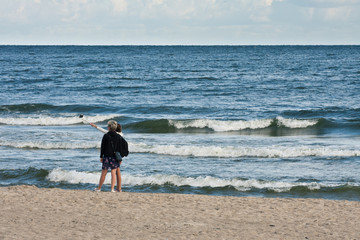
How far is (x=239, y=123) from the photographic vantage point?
22.2 m

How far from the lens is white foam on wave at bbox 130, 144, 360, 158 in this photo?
15078 millimetres

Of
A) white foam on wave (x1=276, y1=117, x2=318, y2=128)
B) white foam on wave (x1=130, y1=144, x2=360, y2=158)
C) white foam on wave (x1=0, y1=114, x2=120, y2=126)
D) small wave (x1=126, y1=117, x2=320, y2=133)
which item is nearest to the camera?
white foam on wave (x1=130, y1=144, x2=360, y2=158)

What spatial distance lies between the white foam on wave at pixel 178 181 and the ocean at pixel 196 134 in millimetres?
24

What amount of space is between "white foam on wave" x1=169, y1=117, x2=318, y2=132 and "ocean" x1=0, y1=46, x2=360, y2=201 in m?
0.04

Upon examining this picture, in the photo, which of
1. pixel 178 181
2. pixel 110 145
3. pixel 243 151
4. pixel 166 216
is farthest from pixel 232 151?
pixel 166 216

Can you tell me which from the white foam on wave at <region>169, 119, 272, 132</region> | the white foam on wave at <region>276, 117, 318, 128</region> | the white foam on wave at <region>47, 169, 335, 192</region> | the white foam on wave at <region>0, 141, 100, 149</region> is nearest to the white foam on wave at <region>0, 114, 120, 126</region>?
the white foam on wave at <region>169, 119, 272, 132</region>

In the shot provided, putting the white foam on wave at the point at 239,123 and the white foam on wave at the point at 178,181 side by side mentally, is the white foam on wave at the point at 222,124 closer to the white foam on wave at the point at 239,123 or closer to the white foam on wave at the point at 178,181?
the white foam on wave at the point at 239,123

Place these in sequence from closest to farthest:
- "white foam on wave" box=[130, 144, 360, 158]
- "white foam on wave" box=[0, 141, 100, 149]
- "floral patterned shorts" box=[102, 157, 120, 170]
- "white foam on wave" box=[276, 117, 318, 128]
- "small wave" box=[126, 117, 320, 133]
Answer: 1. "floral patterned shorts" box=[102, 157, 120, 170]
2. "white foam on wave" box=[130, 144, 360, 158]
3. "white foam on wave" box=[0, 141, 100, 149]
4. "small wave" box=[126, 117, 320, 133]
5. "white foam on wave" box=[276, 117, 318, 128]

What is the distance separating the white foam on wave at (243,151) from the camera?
15078mm

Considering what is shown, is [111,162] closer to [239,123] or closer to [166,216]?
[166,216]

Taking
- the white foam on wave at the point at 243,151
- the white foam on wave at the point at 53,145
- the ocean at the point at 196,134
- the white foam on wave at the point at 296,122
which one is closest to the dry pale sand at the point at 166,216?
the ocean at the point at 196,134

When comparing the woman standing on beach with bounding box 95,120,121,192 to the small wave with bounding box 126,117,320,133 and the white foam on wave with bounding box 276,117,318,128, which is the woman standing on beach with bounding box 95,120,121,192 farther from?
the white foam on wave with bounding box 276,117,318,128

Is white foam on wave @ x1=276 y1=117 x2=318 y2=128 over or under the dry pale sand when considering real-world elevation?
under

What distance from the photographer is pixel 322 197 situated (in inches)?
431
